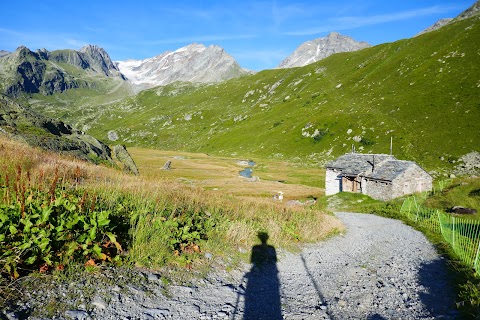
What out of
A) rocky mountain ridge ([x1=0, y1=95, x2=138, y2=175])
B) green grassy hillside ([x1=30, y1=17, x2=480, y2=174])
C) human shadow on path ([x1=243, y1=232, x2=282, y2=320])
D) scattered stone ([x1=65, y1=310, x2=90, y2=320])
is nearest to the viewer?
scattered stone ([x1=65, y1=310, x2=90, y2=320])

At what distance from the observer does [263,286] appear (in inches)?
351

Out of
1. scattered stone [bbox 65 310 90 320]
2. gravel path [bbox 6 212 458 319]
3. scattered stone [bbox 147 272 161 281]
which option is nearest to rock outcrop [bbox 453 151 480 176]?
gravel path [bbox 6 212 458 319]

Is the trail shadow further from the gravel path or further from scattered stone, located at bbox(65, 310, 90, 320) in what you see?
scattered stone, located at bbox(65, 310, 90, 320)

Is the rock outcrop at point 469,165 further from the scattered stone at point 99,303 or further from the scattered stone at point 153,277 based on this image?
the scattered stone at point 99,303

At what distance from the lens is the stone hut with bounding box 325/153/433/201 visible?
154ft

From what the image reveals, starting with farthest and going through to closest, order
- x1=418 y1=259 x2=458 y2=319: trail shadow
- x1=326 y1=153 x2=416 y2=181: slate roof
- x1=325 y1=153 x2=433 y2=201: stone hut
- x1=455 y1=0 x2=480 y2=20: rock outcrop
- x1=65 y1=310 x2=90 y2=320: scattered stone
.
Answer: x1=455 y1=0 x2=480 y2=20: rock outcrop → x1=326 y1=153 x2=416 y2=181: slate roof → x1=325 y1=153 x2=433 y2=201: stone hut → x1=418 y1=259 x2=458 y2=319: trail shadow → x1=65 y1=310 x2=90 y2=320: scattered stone

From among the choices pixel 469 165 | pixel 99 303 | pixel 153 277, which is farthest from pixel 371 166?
pixel 99 303

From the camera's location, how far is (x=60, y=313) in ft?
17.0

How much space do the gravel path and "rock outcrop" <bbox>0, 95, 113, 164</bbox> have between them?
19198 mm

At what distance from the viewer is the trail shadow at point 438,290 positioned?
8281 millimetres

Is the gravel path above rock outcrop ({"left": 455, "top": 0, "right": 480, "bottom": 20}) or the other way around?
the other way around

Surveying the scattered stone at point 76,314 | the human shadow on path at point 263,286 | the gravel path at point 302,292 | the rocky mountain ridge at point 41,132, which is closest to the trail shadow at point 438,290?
the gravel path at point 302,292

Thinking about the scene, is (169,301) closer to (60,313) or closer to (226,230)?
(60,313)

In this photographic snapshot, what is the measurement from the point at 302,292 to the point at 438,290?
4.94 metres
